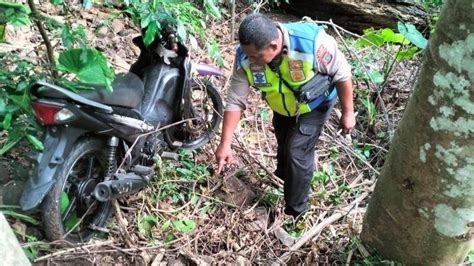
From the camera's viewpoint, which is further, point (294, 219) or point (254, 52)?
point (294, 219)

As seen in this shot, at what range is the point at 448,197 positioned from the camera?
236cm

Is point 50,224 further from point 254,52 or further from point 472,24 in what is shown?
point 472,24

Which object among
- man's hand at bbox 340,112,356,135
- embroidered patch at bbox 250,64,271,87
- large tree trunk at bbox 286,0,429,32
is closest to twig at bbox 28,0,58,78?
embroidered patch at bbox 250,64,271,87

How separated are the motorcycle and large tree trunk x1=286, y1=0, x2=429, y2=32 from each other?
12.1ft

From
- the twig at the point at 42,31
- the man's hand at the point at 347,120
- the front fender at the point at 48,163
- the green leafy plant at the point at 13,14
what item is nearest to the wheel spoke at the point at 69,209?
the front fender at the point at 48,163

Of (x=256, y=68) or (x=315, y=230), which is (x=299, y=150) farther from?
(x=256, y=68)

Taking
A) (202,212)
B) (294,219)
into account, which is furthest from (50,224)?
(294,219)

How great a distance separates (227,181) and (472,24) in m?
2.31

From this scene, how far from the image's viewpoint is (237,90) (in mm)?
3400

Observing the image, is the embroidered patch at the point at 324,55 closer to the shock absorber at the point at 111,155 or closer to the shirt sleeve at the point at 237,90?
the shirt sleeve at the point at 237,90

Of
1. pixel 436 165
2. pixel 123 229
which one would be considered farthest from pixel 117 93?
pixel 436 165

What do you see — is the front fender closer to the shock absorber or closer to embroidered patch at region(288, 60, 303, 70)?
the shock absorber

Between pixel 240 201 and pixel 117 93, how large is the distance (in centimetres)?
128

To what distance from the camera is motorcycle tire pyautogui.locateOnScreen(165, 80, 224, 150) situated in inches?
163
